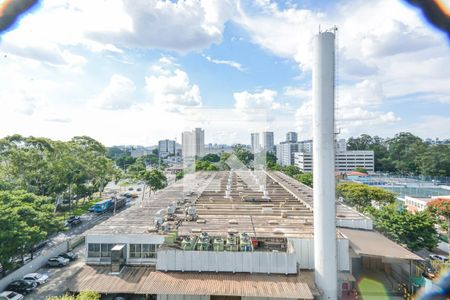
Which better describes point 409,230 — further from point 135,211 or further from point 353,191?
point 135,211

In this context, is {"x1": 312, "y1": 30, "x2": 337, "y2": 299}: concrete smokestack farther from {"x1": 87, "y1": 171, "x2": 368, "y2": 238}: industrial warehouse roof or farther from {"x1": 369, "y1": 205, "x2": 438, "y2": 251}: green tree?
{"x1": 369, "y1": 205, "x2": 438, "y2": 251}: green tree

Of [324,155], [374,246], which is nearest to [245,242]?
[324,155]

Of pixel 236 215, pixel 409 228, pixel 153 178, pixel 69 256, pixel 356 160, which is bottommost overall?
pixel 69 256

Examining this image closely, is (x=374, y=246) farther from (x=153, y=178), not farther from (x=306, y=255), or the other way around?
(x=153, y=178)

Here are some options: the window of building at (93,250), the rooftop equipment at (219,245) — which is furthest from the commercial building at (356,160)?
the window of building at (93,250)

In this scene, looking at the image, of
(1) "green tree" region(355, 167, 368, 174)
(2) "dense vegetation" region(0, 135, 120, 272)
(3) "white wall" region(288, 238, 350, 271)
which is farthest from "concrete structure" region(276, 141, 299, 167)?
(3) "white wall" region(288, 238, 350, 271)

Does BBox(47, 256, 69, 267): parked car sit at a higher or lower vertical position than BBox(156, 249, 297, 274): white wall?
lower
